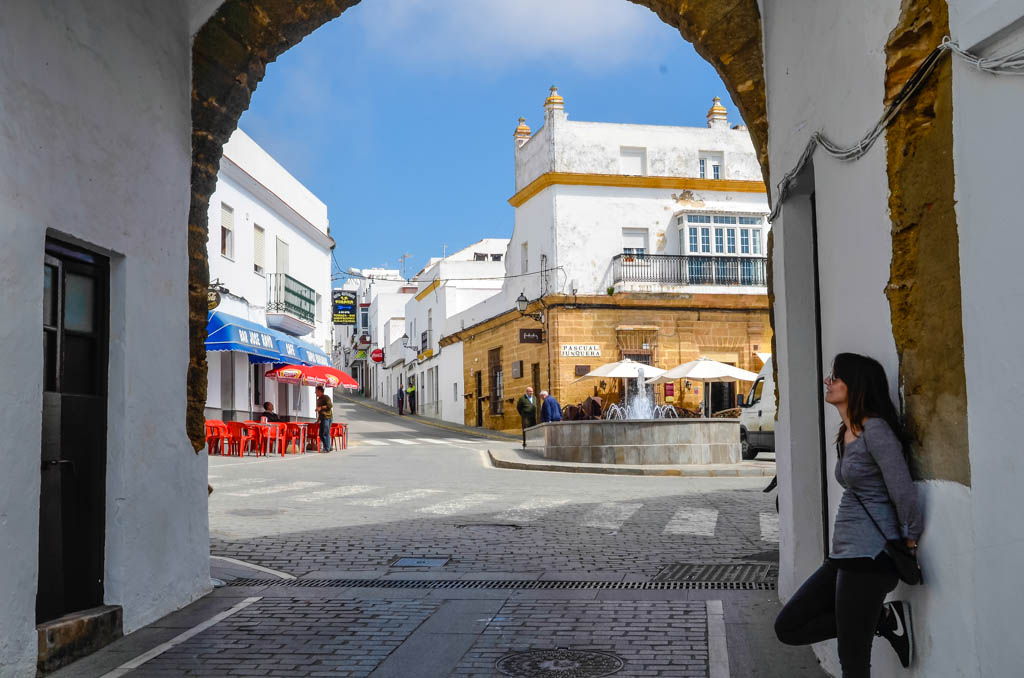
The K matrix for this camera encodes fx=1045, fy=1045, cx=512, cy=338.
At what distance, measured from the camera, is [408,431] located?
3531 centimetres

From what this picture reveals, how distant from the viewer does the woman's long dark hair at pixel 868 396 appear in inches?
155

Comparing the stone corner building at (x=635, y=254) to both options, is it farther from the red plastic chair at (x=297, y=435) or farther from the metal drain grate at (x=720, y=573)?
the metal drain grate at (x=720, y=573)

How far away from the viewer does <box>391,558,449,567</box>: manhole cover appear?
8.35 m

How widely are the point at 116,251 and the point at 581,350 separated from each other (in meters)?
25.7

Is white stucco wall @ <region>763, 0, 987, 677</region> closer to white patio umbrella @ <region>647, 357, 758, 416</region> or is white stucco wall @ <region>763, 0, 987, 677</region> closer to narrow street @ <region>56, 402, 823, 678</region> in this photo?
narrow street @ <region>56, 402, 823, 678</region>

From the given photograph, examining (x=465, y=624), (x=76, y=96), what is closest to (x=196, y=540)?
(x=465, y=624)

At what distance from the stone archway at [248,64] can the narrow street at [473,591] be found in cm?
157

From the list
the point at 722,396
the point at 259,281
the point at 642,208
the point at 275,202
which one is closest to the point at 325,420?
the point at 259,281

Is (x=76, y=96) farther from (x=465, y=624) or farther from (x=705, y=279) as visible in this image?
(x=705, y=279)

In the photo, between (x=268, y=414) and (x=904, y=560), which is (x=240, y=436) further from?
(x=904, y=560)

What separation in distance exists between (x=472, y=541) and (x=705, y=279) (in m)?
24.0

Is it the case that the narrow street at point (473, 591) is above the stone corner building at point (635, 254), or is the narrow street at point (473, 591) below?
below

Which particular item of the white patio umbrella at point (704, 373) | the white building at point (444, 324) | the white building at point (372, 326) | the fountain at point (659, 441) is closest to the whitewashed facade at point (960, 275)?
the fountain at point (659, 441)

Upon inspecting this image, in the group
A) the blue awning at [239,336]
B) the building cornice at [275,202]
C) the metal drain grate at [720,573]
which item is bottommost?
the metal drain grate at [720,573]
